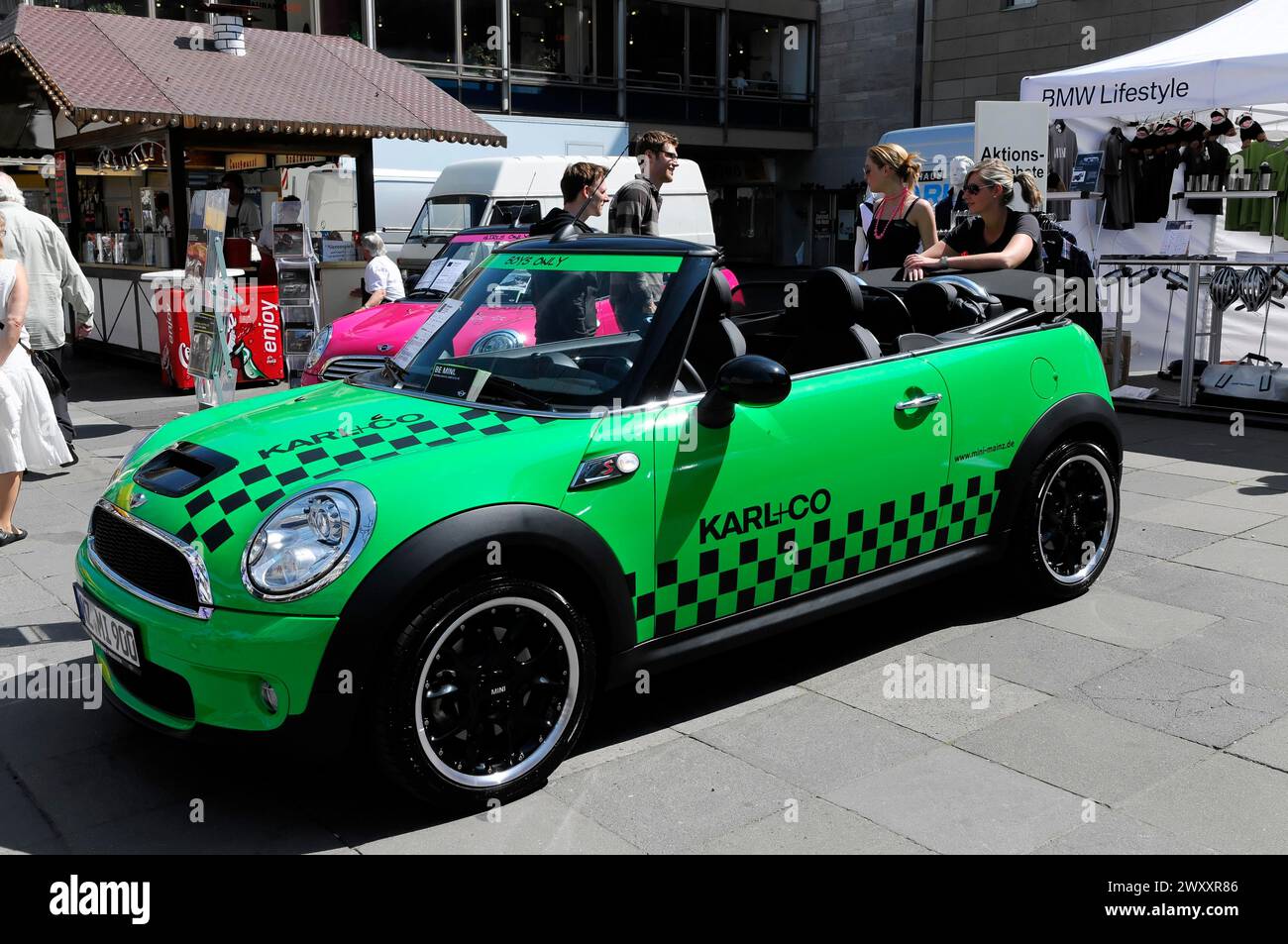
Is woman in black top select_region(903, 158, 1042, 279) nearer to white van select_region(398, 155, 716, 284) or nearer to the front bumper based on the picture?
the front bumper

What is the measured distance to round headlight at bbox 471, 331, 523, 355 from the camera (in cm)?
393

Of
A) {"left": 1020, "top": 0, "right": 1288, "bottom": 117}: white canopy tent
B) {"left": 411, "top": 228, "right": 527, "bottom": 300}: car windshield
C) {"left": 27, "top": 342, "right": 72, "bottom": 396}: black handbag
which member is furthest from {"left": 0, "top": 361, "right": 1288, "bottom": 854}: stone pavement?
{"left": 1020, "top": 0, "right": 1288, "bottom": 117}: white canopy tent

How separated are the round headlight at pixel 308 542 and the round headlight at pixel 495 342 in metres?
0.98

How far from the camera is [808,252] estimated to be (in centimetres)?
3888

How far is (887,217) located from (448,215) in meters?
11.6

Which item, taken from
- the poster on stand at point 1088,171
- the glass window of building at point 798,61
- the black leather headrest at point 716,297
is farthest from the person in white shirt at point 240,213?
the glass window of building at point 798,61

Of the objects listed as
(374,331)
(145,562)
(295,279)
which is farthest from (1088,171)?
(145,562)

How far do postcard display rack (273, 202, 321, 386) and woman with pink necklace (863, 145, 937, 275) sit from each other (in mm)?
7871

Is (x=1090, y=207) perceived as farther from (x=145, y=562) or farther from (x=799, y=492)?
(x=145, y=562)

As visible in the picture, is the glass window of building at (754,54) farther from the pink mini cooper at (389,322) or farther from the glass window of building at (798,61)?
the pink mini cooper at (389,322)

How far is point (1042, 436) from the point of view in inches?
181

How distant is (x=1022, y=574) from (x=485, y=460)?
2.58m

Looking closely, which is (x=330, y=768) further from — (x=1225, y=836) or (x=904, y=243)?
(x=904, y=243)
